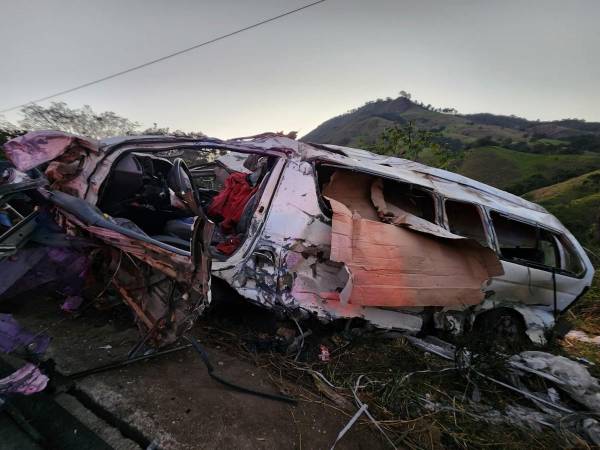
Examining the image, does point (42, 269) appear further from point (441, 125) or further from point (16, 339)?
point (441, 125)

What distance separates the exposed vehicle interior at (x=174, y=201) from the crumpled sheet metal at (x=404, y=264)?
861mm

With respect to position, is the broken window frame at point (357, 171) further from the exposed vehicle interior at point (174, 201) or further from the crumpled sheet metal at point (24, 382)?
the crumpled sheet metal at point (24, 382)

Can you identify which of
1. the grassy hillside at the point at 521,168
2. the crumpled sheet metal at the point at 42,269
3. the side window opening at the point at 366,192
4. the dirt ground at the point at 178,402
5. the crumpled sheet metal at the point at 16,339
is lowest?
the grassy hillside at the point at 521,168

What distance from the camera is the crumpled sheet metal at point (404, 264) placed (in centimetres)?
285

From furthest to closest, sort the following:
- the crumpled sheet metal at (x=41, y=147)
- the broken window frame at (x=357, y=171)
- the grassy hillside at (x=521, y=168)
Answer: the grassy hillside at (x=521, y=168) → the broken window frame at (x=357, y=171) → the crumpled sheet metal at (x=41, y=147)

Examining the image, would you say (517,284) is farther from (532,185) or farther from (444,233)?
(532,185)

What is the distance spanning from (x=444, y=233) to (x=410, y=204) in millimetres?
776

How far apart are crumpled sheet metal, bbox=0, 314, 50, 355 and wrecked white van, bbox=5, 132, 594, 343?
540 mm

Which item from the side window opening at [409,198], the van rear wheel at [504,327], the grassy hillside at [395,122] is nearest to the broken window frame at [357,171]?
the side window opening at [409,198]

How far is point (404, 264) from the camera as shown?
118 inches

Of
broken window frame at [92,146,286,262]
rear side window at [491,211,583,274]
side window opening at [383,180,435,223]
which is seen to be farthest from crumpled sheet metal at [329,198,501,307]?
rear side window at [491,211,583,274]

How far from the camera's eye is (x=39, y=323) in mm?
2908

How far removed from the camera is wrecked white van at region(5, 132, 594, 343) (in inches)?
111

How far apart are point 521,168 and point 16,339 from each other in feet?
118
